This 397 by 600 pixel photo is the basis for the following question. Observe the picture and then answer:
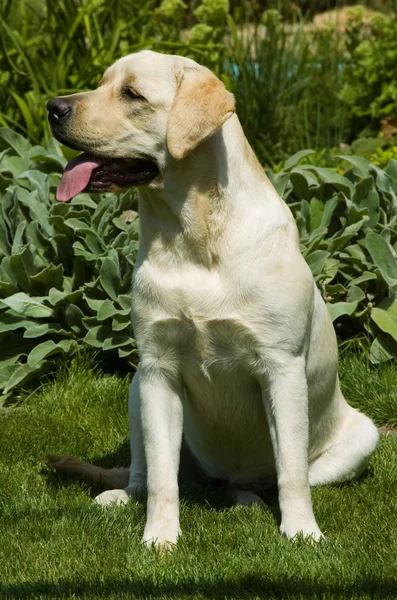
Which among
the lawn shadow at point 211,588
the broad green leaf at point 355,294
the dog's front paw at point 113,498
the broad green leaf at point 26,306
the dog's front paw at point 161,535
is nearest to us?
the lawn shadow at point 211,588

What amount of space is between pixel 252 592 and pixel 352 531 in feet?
2.29

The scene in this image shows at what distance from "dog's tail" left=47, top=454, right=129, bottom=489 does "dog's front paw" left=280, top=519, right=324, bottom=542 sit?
97 cm

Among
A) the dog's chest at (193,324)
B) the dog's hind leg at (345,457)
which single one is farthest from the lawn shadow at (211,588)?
the dog's hind leg at (345,457)

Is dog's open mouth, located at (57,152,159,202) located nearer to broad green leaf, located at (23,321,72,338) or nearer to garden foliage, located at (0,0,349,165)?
broad green leaf, located at (23,321,72,338)

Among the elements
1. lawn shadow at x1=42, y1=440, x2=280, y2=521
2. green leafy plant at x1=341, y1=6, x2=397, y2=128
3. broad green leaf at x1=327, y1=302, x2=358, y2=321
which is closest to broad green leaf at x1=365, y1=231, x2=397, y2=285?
broad green leaf at x1=327, y1=302, x2=358, y2=321

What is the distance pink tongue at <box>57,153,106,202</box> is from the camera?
11.8ft

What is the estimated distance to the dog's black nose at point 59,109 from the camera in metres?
3.55

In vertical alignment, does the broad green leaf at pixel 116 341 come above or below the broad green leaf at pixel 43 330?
below

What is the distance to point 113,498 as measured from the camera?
405 cm

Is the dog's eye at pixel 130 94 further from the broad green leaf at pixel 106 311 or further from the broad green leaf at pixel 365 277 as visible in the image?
the broad green leaf at pixel 365 277

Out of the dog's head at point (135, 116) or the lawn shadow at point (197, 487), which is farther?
the lawn shadow at point (197, 487)

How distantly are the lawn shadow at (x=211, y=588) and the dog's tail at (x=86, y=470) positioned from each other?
1124mm

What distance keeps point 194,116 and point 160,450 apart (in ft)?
3.99

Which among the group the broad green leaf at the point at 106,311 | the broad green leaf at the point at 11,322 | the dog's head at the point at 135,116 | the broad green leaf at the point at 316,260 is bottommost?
the broad green leaf at the point at 11,322
